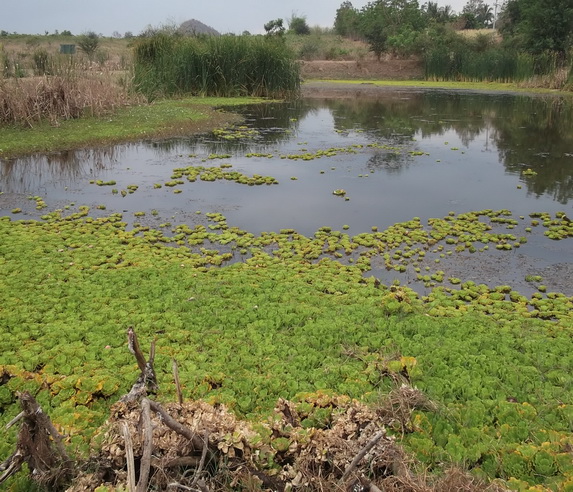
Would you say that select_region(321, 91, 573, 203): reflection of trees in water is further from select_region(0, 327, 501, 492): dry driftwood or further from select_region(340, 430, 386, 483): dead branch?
select_region(340, 430, 386, 483): dead branch

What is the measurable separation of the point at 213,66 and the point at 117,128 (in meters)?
8.62

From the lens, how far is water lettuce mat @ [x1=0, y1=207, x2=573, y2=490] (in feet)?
10.5

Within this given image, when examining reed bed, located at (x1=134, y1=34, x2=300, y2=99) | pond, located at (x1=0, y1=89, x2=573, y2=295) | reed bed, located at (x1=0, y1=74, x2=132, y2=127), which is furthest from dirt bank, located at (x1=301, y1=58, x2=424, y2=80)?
reed bed, located at (x1=0, y1=74, x2=132, y2=127)

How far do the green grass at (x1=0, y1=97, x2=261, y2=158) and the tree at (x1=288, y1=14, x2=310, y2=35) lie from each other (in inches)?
1518

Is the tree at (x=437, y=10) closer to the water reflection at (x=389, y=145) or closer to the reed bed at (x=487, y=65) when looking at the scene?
the reed bed at (x=487, y=65)

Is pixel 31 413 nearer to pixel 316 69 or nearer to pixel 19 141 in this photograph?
pixel 19 141

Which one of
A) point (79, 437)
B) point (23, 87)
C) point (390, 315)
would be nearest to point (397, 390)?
point (390, 315)

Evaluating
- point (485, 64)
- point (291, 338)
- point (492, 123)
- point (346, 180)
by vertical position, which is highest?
point (485, 64)

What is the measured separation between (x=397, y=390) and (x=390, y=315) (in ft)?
4.45

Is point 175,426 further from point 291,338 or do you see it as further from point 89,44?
point 89,44

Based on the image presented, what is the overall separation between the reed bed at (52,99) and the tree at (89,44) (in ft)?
47.6

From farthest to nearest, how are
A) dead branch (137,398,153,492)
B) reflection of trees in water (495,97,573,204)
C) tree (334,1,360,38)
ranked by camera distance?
tree (334,1,360,38)
reflection of trees in water (495,97,573,204)
dead branch (137,398,153,492)

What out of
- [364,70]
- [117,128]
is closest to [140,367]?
[117,128]

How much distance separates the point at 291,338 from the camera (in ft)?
14.1
